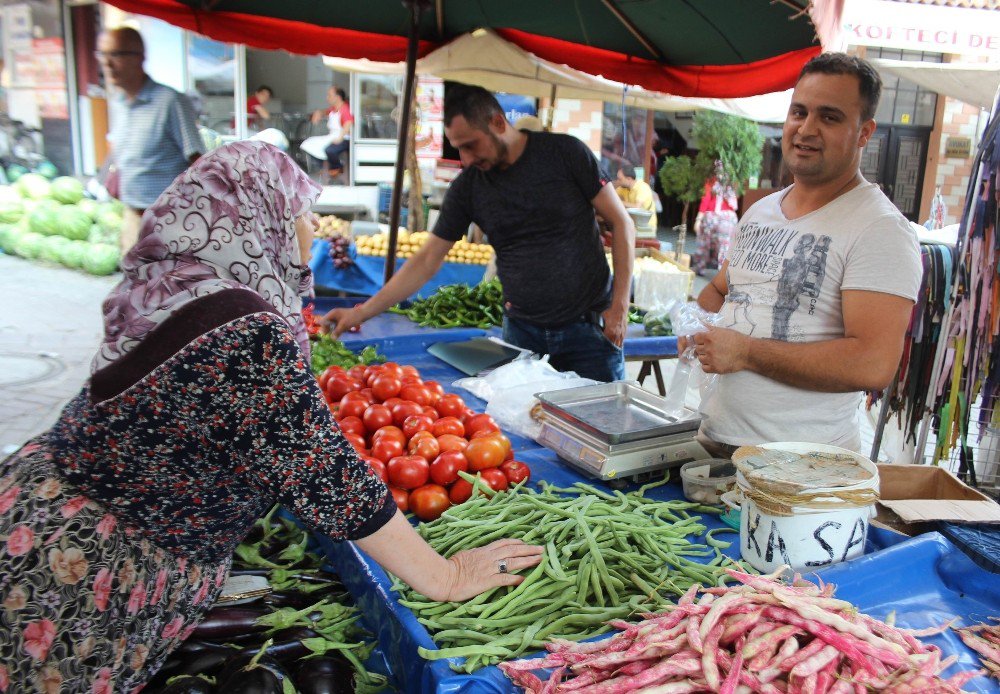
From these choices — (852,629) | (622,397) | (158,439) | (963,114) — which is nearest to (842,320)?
(622,397)

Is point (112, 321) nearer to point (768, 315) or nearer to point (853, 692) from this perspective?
point (853, 692)

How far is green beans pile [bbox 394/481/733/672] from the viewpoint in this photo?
59.9 inches

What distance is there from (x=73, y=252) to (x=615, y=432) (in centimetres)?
1098

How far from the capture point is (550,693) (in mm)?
1296

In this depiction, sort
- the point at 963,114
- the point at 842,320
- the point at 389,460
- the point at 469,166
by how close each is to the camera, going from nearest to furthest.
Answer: the point at 842,320 → the point at 389,460 → the point at 469,166 → the point at 963,114

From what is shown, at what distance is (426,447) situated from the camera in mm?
2318

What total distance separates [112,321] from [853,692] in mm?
1533

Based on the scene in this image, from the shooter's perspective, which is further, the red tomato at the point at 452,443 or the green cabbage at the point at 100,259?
the green cabbage at the point at 100,259

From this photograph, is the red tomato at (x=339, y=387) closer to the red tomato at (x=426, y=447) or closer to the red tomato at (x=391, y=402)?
the red tomato at (x=391, y=402)

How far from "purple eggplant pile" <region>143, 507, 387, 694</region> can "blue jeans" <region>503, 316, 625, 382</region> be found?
6.33 feet

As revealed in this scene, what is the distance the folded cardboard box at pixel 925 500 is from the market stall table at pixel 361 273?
513cm

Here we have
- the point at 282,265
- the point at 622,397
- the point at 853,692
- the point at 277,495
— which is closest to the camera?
the point at 853,692

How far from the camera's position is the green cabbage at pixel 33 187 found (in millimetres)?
11586

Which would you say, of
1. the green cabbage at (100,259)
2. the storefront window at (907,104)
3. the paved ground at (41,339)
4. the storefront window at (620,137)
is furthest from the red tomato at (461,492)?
the storefront window at (907,104)
